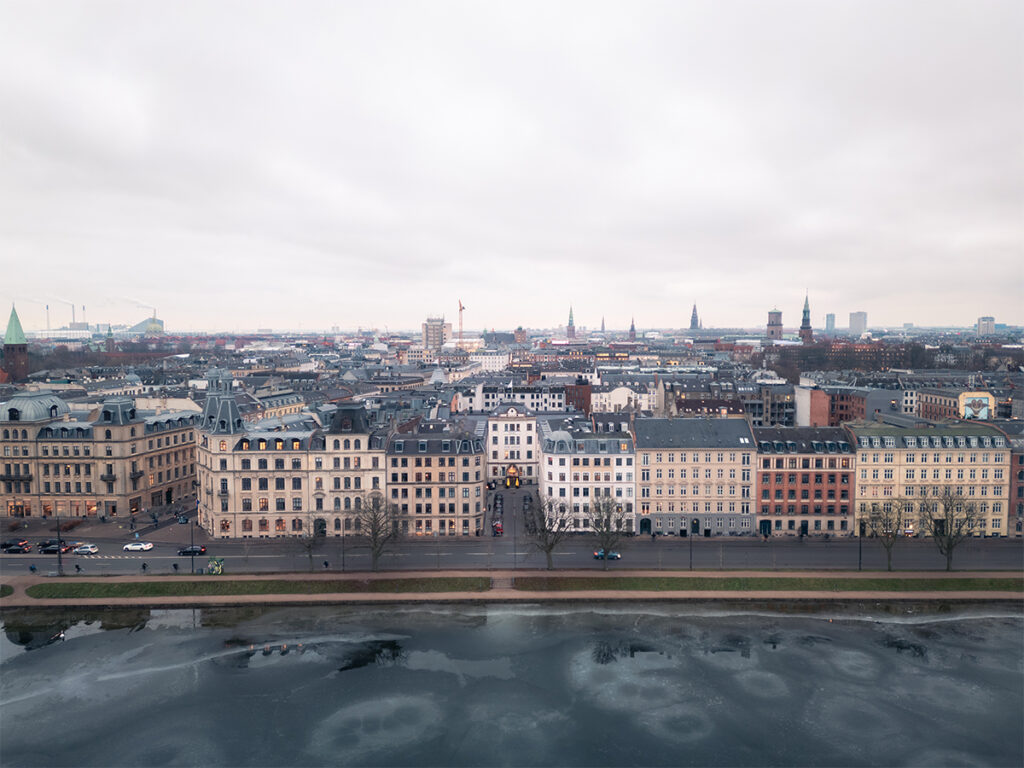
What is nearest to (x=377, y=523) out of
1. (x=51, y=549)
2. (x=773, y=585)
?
(x=51, y=549)

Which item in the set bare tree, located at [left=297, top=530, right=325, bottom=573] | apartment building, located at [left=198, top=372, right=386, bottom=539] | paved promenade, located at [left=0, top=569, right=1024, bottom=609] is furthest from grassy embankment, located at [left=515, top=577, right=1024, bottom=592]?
apartment building, located at [left=198, top=372, right=386, bottom=539]

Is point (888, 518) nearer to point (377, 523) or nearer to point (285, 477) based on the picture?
point (377, 523)

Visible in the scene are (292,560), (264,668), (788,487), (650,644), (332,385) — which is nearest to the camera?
(264,668)

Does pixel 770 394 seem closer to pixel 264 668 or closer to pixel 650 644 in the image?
pixel 650 644

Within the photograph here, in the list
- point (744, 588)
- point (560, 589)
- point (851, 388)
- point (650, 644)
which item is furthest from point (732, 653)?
point (851, 388)

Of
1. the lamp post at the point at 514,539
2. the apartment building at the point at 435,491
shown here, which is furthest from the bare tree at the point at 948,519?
the apartment building at the point at 435,491

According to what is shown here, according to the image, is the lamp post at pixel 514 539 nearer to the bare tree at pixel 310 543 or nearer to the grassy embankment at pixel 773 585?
the grassy embankment at pixel 773 585

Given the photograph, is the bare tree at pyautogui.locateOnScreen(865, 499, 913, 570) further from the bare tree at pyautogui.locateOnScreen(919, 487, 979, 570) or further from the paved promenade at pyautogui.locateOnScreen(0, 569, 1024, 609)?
the paved promenade at pyautogui.locateOnScreen(0, 569, 1024, 609)
